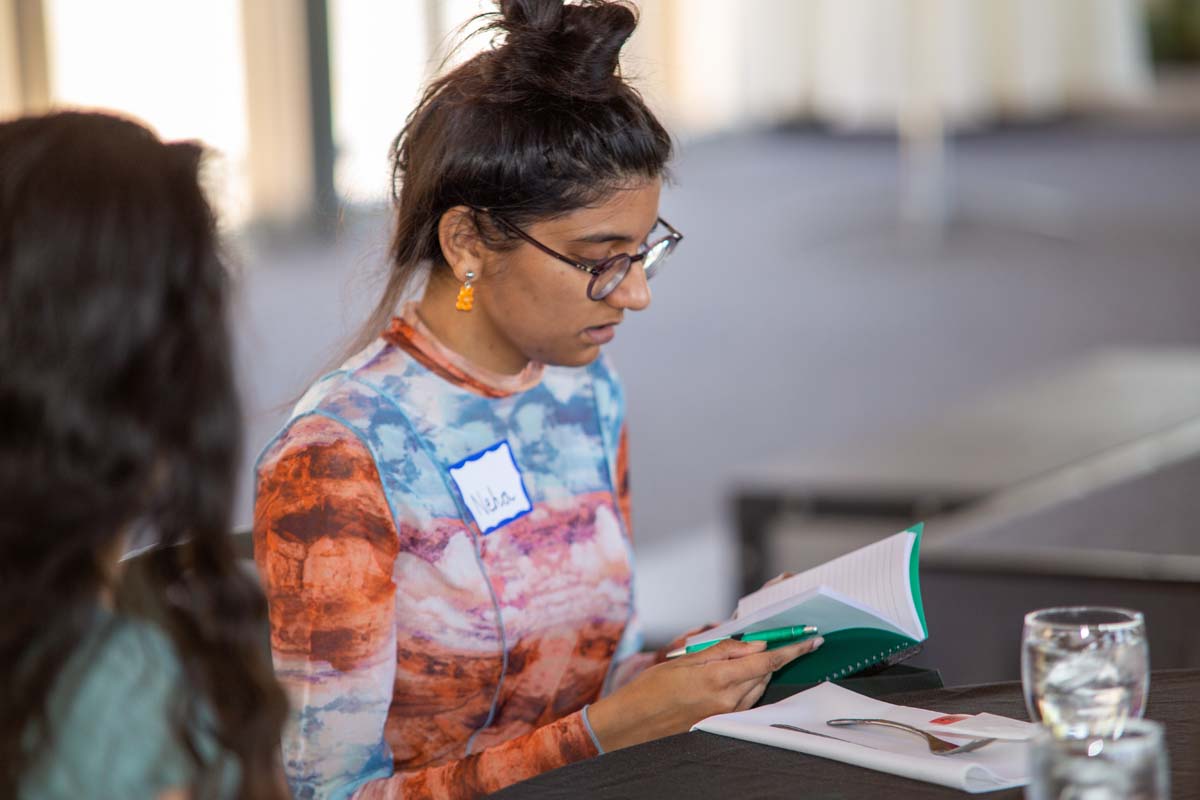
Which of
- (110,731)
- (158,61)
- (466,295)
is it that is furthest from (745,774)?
(158,61)

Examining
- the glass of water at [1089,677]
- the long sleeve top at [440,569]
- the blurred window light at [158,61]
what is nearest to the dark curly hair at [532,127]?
the long sleeve top at [440,569]

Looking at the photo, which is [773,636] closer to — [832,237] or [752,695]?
[752,695]

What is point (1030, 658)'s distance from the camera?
1.12m

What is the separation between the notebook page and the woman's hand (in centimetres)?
6

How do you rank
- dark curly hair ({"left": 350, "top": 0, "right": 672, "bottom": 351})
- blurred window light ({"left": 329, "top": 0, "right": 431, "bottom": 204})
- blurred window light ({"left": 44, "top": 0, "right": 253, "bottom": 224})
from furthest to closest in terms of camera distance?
blurred window light ({"left": 329, "top": 0, "right": 431, "bottom": 204})
blurred window light ({"left": 44, "top": 0, "right": 253, "bottom": 224})
dark curly hair ({"left": 350, "top": 0, "right": 672, "bottom": 351})

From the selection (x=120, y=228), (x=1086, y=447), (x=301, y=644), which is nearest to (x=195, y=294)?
(x=120, y=228)

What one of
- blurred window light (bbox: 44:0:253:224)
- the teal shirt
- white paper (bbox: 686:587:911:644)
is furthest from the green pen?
blurred window light (bbox: 44:0:253:224)

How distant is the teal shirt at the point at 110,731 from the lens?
88 centimetres

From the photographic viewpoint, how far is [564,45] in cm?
157

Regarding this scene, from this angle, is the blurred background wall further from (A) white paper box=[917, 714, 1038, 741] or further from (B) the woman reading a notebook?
(A) white paper box=[917, 714, 1038, 741]

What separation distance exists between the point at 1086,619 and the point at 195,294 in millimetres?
692

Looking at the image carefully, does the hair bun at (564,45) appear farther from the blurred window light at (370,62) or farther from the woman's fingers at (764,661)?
the blurred window light at (370,62)

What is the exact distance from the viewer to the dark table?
3.70 feet

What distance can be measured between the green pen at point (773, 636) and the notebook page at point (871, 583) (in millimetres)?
26
